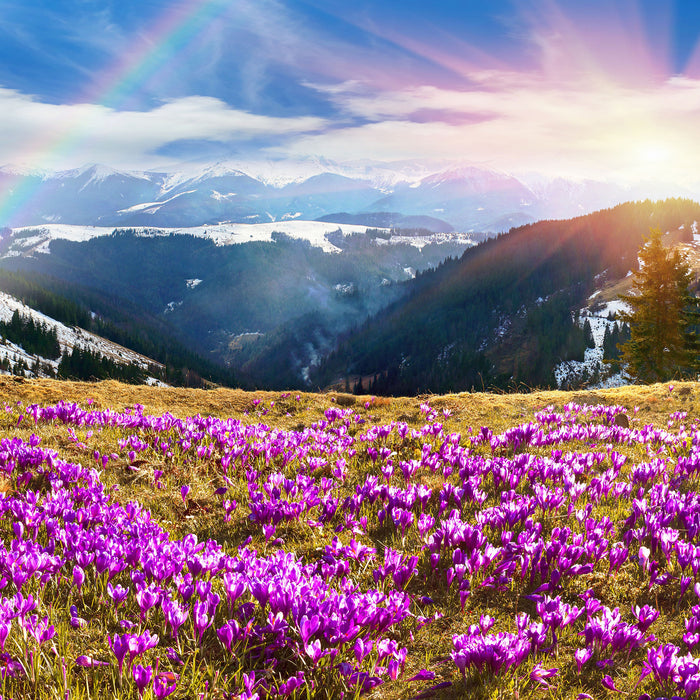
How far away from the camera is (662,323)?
1909 inches

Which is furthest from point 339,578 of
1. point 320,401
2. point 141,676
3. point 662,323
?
point 662,323

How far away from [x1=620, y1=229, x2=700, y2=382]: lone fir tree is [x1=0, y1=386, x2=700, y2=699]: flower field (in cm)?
4709

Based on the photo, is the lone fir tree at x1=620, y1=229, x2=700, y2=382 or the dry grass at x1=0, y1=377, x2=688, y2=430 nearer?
the dry grass at x1=0, y1=377, x2=688, y2=430

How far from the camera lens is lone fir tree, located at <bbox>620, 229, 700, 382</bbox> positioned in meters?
48.1

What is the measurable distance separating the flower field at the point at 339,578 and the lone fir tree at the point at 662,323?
47087mm

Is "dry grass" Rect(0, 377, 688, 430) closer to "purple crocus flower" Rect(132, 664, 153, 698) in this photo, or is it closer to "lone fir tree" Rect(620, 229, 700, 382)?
"purple crocus flower" Rect(132, 664, 153, 698)

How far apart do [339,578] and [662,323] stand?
54.1 meters

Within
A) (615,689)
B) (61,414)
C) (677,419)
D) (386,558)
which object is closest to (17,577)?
(386,558)

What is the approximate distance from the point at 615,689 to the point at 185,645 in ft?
9.04

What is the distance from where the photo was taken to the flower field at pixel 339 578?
9.98 ft

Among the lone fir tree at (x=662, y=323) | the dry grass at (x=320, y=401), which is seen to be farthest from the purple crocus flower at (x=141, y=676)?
the lone fir tree at (x=662, y=323)

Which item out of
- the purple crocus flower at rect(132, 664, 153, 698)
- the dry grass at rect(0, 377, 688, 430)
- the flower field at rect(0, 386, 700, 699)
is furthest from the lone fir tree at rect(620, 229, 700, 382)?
the purple crocus flower at rect(132, 664, 153, 698)

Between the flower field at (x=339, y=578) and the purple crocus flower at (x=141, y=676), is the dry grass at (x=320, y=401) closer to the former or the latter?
the flower field at (x=339, y=578)

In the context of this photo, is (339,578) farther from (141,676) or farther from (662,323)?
(662,323)
